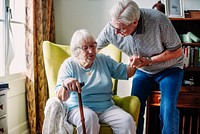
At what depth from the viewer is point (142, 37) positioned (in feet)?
7.15

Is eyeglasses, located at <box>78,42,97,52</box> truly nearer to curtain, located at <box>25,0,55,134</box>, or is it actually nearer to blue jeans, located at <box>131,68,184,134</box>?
blue jeans, located at <box>131,68,184,134</box>

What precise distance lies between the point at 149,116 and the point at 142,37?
119cm

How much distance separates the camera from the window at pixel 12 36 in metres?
2.75

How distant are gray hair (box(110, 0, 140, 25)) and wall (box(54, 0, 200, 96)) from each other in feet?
4.27

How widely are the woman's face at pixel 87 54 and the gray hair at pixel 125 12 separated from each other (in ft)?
0.95

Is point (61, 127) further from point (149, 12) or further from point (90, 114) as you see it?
point (149, 12)

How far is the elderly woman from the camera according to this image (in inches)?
82.9

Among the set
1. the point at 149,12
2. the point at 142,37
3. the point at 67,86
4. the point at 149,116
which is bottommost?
the point at 149,116

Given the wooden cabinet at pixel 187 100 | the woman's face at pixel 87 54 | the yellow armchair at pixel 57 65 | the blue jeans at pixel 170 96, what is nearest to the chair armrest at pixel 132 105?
the yellow armchair at pixel 57 65

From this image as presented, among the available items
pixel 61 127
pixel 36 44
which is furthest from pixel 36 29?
pixel 61 127

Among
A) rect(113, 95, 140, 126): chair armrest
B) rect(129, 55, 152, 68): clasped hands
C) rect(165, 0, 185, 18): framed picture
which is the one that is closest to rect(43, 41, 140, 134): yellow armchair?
rect(113, 95, 140, 126): chair armrest

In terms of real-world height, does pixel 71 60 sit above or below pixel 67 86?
above

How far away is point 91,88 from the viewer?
7.32 ft

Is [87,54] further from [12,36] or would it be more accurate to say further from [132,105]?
[12,36]
